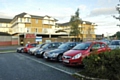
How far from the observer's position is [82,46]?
12594mm

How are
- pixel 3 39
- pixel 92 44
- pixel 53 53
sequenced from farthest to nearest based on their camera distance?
pixel 3 39, pixel 53 53, pixel 92 44

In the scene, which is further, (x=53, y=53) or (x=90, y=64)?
(x=53, y=53)

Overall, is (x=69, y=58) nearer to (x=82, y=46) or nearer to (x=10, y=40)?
(x=82, y=46)

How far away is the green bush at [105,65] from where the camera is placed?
7449mm

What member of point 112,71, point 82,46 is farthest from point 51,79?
point 82,46

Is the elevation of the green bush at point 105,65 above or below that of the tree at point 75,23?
below

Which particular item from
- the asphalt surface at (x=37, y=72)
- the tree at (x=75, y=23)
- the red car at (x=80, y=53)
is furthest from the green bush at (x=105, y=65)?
the tree at (x=75, y=23)

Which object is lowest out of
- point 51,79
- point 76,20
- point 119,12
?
point 51,79

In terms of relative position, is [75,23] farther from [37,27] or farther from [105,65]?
[105,65]

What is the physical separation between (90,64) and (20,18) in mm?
61231

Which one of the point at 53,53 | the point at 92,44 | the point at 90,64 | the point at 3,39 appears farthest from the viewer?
the point at 3,39

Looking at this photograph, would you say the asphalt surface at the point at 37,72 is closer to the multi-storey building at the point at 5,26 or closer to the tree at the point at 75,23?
the tree at the point at 75,23

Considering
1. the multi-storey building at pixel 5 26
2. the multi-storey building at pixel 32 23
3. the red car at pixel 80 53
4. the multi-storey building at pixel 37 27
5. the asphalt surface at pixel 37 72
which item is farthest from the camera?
the multi-storey building at pixel 5 26

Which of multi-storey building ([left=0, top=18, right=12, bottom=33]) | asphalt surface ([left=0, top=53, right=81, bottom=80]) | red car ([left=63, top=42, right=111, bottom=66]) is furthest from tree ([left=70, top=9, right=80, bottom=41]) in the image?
multi-storey building ([left=0, top=18, right=12, bottom=33])
